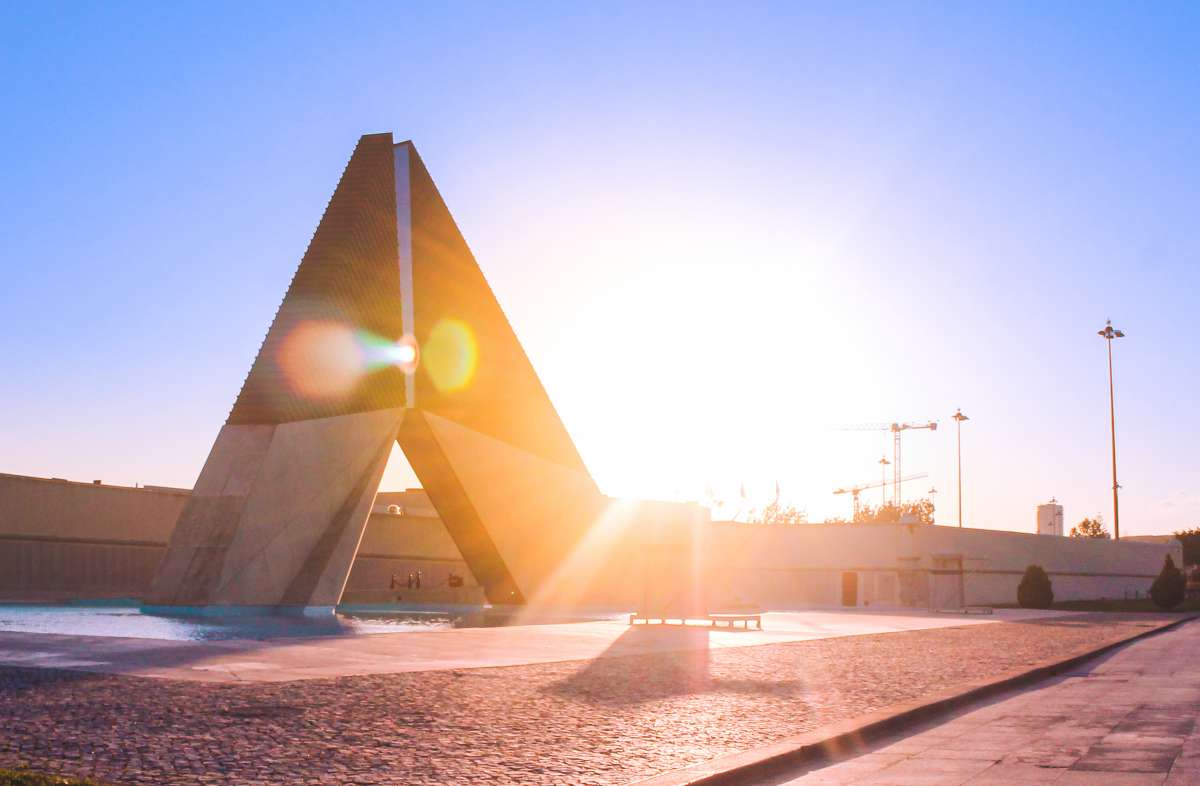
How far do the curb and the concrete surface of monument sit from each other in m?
15.5

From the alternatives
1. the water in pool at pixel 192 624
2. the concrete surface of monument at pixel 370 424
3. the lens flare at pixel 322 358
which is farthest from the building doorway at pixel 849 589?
the lens flare at pixel 322 358

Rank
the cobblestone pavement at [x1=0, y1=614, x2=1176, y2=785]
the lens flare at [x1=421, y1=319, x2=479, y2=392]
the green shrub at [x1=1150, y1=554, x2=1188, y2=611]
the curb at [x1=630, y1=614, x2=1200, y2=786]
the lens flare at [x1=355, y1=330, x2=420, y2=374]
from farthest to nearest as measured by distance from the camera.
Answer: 1. the green shrub at [x1=1150, y1=554, x2=1188, y2=611]
2. the lens flare at [x1=421, y1=319, x2=479, y2=392]
3. the lens flare at [x1=355, y1=330, x2=420, y2=374]
4. the curb at [x1=630, y1=614, x2=1200, y2=786]
5. the cobblestone pavement at [x1=0, y1=614, x2=1176, y2=785]

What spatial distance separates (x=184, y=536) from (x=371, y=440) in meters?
4.43

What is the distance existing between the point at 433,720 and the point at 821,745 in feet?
9.55

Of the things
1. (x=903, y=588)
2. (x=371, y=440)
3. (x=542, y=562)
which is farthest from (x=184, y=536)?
(x=903, y=588)

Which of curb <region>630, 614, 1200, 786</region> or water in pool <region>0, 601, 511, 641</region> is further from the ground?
curb <region>630, 614, 1200, 786</region>

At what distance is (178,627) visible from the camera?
18.6 metres

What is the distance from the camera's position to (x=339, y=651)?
1419cm

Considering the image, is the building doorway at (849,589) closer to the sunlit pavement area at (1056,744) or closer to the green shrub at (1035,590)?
the green shrub at (1035,590)

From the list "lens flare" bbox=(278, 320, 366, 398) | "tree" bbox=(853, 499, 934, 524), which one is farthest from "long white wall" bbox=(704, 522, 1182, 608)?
"tree" bbox=(853, 499, 934, 524)

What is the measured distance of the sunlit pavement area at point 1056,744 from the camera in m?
7.42

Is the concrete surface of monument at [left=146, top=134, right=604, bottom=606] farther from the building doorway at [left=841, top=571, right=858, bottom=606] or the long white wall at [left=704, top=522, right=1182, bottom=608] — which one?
the building doorway at [left=841, top=571, right=858, bottom=606]

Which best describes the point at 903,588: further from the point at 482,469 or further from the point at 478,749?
the point at 478,749

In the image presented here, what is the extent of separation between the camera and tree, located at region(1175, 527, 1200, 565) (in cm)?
9850
